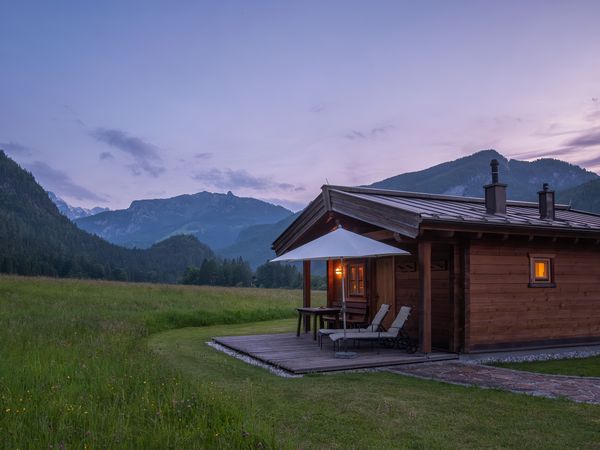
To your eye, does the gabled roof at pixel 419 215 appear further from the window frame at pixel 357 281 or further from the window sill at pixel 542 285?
the window frame at pixel 357 281

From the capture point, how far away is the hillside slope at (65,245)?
3317 inches

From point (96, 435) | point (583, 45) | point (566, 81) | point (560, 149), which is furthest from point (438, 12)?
point (560, 149)

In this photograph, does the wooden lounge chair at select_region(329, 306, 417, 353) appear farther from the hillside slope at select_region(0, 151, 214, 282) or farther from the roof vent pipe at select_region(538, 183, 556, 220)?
the hillside slope at select_region(0, 151, 214, 282)

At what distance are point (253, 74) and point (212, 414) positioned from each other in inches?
721

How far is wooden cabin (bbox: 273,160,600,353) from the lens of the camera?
999 centimetres

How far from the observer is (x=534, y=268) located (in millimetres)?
11133

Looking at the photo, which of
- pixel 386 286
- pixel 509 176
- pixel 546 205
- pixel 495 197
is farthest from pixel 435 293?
pixel 509 176

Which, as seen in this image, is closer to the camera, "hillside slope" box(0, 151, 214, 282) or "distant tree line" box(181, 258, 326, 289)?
"hillside slope" box(0, 151, 214, 282)

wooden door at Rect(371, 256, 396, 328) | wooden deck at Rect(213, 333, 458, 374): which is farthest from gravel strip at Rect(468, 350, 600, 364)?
wooden door at Rect(371, 256, 396, 328)

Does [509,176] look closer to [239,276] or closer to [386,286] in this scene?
[239,276]

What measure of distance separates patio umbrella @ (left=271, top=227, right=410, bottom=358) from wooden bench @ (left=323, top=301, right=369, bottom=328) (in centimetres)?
229

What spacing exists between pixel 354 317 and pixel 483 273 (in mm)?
3863

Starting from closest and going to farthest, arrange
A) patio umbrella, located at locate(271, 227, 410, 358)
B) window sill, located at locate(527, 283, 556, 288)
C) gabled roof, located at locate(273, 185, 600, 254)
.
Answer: gabled roof, located at locate(273, 185, 600, 254)
patio umbrella, located at locate(271, 227, 410, 358)
window sill, located at locate(527, 283, 556, 288)

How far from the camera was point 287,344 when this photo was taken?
1171cm
